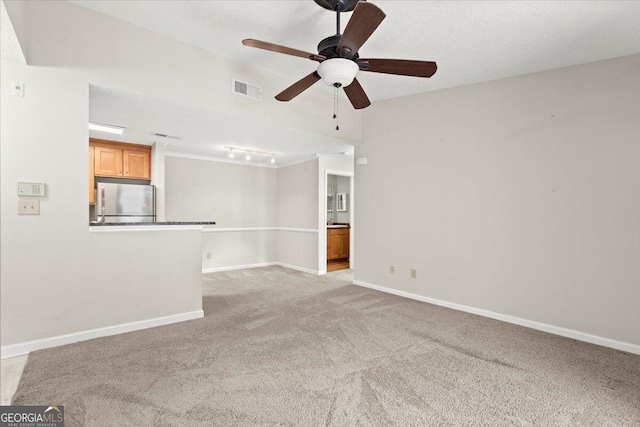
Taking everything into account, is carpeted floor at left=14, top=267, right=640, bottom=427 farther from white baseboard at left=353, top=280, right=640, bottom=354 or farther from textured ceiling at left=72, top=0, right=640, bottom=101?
textured ceiling at left=72, top=0, right=640, bottom=101

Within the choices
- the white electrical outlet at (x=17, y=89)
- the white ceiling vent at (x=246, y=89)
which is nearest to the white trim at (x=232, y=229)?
the white ceiling vent at (x=246, y=89)

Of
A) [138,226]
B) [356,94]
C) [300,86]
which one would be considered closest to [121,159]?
[138,226]

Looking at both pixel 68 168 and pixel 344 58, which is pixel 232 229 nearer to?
pixel 68 168

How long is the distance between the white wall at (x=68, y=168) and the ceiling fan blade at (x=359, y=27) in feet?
5.92

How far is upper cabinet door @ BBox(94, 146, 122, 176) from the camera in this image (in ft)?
15.6

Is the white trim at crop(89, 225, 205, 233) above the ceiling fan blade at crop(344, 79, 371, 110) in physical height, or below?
below

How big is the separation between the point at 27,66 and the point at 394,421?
3.58 metres

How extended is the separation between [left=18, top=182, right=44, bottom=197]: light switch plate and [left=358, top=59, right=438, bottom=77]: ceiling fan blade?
2.70 meters

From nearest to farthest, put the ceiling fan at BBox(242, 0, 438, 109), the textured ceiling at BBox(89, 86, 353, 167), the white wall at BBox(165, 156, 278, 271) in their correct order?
the ceiling fan at BBox(242, 0, 438, 109)
the textured ceiling at BBox(89, 86, 353, 167)
the white wall at BBox(165, 156, 278, 271)

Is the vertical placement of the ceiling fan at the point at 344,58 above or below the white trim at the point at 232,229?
above

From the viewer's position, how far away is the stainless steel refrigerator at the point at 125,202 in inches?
184

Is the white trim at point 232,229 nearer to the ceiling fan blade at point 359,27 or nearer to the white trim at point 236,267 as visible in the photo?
the white trim at point 236,267

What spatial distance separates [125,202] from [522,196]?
18.1 ft

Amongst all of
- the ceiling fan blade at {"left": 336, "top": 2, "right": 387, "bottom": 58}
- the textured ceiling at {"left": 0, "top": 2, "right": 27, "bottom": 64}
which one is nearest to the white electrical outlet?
the textured ceiling at {"left": 0, "top": 2, "right": 27, "bottom": 64}
